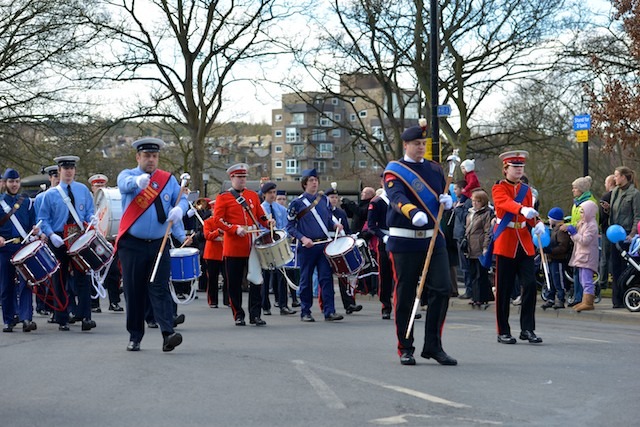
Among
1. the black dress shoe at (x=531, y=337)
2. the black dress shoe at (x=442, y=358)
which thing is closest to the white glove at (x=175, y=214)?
the black dress shoe at (x=442, y=358)

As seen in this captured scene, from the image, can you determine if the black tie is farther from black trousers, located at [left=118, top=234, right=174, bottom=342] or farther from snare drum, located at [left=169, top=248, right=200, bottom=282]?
black trousers, located at [left=118, top=234, right=174, bottom=342]

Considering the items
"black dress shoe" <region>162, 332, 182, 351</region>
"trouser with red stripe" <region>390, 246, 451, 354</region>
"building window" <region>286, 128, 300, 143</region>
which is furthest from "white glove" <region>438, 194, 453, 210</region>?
"building window" <region>286, 128, 300, 143</region>

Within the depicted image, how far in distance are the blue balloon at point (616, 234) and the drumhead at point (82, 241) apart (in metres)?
7.24

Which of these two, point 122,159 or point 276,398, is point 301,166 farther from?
point 276,398

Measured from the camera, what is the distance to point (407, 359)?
10.1 m

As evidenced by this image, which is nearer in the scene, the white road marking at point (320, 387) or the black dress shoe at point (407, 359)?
the white road marking at point (320, 387)

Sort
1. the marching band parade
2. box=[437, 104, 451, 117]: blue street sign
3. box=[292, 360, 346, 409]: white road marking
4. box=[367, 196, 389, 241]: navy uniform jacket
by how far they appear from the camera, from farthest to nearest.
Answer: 1. box=[437, 104, 451, 117]: blue street sign
2. box=[367, 196, 389, 241]: navy uniform jacket
3. the marching band parade
4. box=[292, 360, 346, 409]: white road marking

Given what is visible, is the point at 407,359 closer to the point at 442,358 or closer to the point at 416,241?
the point at 442,358

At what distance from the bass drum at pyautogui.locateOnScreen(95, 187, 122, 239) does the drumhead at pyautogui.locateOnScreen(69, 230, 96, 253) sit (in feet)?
25.3

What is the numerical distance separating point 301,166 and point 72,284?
137051mm

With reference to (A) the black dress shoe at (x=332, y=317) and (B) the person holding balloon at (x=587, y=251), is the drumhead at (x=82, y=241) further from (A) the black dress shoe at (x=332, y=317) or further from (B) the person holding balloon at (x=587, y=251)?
(B) the person holding balloon at (x=587, y=251)

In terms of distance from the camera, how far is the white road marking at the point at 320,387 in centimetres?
787

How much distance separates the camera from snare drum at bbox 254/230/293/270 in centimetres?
1481

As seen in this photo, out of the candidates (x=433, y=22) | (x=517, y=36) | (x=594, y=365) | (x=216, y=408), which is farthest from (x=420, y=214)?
(x=517, y=36)
